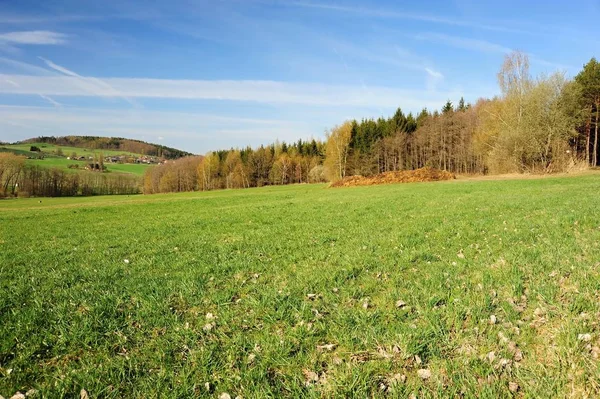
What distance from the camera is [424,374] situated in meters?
3.90

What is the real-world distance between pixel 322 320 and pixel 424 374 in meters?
1.78

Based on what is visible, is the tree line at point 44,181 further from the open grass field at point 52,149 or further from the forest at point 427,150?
the open grass field at point 52,149

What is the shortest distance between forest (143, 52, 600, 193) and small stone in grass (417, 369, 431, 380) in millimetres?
49738

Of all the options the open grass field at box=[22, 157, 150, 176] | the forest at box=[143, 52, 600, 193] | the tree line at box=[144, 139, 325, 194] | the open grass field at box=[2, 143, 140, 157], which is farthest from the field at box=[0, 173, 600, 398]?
the open grass field at box=[2, 143, 140, 157]

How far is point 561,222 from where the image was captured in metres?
9.94

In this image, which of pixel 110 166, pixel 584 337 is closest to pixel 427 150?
pixel 584 337

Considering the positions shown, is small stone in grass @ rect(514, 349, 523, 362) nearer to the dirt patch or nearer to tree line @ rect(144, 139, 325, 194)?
the dirt patch

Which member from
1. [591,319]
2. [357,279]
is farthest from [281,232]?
[591,319]

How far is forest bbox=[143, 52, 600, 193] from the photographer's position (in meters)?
44.1

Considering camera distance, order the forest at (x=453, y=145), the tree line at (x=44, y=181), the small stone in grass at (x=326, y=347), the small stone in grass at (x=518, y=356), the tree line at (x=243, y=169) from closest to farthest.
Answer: the small stone in grass at (x=518, y=356), the small stone in grass at (x=326, y=347), the forest at (x=453, y=145), the tree line at (x=44, y=181), the tree line at (x=243, y=169)

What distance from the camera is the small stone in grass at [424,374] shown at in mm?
3865

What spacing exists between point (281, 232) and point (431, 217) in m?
6.11

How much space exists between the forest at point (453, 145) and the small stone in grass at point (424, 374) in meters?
49.7

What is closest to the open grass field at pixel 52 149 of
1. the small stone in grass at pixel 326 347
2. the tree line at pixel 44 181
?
the tree line at pixel 44 181
